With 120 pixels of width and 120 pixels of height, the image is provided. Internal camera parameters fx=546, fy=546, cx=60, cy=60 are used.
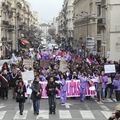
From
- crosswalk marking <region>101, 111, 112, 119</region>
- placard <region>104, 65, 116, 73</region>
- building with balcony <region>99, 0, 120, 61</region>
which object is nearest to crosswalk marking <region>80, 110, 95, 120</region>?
crosswalk marking <region>101, 111, 112, 119</region>

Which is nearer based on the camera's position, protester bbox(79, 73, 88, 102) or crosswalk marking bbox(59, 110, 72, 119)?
crosswalk marking bbox(59, 110, 72, 119)

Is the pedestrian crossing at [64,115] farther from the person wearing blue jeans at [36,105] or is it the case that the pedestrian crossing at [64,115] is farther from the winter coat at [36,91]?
the winter coat at [36,91]

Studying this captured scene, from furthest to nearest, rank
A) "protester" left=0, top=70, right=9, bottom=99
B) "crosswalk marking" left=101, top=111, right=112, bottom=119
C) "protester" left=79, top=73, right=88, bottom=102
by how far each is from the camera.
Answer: "protester" left=0, top=70, right=9, bottom=99 → "protester" left=79, top=73, right=88, bottom=102 → "crosswalk marking" left=101, top=111, right=112, bottom=119

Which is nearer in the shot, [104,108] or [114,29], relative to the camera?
[104,108]

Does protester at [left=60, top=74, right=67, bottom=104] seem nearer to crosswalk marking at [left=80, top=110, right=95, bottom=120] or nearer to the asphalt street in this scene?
the asphalt street

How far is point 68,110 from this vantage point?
22.5 m

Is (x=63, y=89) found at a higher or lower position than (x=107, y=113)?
higher

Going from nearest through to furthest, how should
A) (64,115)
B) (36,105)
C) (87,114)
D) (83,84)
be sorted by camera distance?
(36,105)
(64,115)
(87,114)
(83,84)

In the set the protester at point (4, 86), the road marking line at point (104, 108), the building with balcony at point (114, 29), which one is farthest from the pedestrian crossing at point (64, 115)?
the building with balcony at point (114, 29)

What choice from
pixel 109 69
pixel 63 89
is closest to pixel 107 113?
pixel 63 89

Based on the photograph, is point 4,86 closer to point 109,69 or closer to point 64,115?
point 109,69

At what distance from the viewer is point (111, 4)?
5641cm

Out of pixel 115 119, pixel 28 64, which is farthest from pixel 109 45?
pixel 115 119

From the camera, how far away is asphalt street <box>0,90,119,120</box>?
20531 mm
